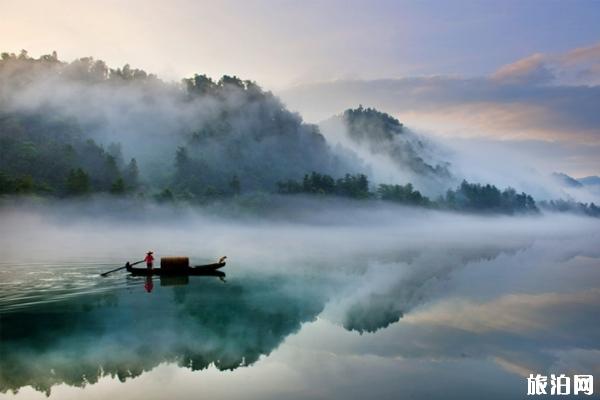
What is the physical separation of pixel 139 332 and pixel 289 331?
26.4 ft

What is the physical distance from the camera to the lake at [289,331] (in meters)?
20.0

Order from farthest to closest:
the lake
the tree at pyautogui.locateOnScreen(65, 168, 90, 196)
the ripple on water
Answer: the tree at pyautogui.locateOnScreen(65, 168, 90, 196)
the ripple on water
the lake

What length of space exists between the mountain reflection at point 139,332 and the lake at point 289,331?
88 millimetres

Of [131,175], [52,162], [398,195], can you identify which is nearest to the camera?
[52,162]

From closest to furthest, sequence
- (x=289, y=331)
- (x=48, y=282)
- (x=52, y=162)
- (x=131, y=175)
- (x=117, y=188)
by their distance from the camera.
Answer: (x=289, y=331)
(x=48, y=282)
(x=117, y=188)
(x=52, y=162)
(x=131, y=175)

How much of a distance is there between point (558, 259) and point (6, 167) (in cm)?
12842

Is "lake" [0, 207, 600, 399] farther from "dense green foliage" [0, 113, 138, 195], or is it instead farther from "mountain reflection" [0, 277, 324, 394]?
"dense green foliage" [0, 113, 138, 195]

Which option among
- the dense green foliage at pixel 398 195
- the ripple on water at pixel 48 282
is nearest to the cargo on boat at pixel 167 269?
the ripple on water at pixel 48 282

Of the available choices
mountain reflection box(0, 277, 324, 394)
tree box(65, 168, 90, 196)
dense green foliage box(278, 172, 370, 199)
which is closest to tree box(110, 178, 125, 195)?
tree box(65, 168, 90, 196)

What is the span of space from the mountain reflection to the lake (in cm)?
9

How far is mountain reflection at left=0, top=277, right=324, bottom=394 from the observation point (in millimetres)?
21359

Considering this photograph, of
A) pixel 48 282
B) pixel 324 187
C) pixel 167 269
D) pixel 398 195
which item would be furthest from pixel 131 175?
pixel 48 282

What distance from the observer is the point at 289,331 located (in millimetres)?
28562

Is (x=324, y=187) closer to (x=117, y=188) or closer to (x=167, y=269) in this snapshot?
(x=117, y=188)
